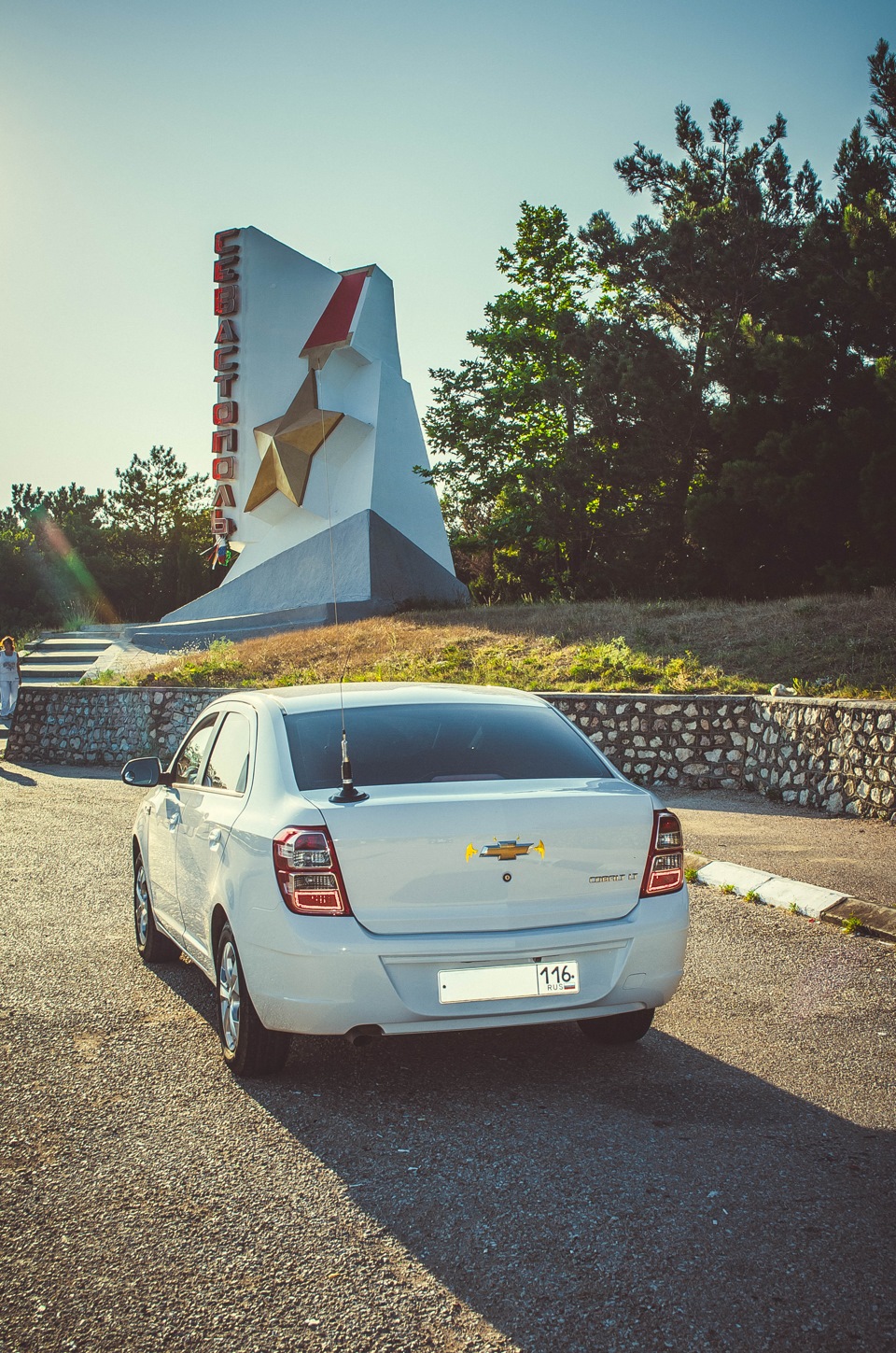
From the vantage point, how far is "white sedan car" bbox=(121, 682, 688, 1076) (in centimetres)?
393

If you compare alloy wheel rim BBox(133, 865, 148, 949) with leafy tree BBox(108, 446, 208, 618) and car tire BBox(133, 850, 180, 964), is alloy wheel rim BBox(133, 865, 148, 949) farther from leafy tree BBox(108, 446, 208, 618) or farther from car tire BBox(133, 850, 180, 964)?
leafy tree BBox(108, 446, 208, 618)

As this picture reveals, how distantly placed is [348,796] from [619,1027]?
1.55 metres

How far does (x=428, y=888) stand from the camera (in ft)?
13.0

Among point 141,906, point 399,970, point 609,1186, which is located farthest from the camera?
point 141,906

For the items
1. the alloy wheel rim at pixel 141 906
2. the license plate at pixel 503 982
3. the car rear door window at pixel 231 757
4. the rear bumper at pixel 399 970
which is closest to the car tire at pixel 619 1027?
the rear bumper at pixel 399 970

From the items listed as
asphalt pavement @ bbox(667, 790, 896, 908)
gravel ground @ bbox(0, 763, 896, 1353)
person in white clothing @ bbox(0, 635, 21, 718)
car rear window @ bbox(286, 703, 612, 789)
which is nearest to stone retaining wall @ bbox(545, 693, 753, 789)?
asphalt pavement @ bbox(667, 790, 896, 908)

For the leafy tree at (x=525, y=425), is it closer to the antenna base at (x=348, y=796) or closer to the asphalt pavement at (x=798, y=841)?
the asphalt pavement at (x=798, y=841)

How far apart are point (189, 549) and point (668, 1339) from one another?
5585cm

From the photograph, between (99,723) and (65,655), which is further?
(65,655)

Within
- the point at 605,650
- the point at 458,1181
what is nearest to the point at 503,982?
Answer: the point at 458,1181

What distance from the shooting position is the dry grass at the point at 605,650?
620 inches

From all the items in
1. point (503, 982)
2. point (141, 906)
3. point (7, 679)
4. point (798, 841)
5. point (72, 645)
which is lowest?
point (798, 841)

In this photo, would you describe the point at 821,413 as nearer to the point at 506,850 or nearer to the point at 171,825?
the point at 171,825

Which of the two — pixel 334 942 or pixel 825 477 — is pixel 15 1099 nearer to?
pixel 334 942
